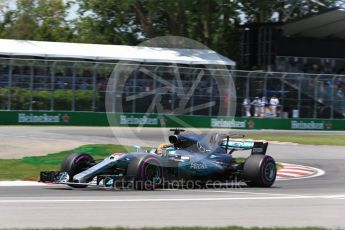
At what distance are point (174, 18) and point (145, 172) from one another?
107ft

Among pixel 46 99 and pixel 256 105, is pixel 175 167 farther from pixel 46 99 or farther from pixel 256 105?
pixel 256 105

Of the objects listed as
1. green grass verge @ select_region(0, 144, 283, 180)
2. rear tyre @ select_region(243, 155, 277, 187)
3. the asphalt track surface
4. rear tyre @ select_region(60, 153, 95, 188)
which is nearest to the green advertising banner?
green grass verge @ select_region(0, 144, 283, 180)

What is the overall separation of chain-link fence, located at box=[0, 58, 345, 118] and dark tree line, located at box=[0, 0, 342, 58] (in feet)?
35.3

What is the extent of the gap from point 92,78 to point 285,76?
9.39m

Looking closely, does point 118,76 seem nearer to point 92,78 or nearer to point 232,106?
point 92,78

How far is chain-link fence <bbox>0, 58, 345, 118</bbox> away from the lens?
94.0 ft

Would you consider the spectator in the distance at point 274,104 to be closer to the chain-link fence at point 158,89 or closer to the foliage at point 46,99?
the chain-link fence at point 158,89

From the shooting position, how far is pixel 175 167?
43.4 ft

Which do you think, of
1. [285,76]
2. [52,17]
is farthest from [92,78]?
[52,17]

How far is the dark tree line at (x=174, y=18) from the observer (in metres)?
43.6

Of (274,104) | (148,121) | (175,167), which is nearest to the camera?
(175,167)

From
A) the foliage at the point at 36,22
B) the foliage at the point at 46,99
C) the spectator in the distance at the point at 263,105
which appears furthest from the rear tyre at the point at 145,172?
the foliage at the point at 36,22

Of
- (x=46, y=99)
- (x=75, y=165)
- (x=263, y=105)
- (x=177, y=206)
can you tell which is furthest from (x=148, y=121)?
(x=177, y=206)

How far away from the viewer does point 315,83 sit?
33.8m
